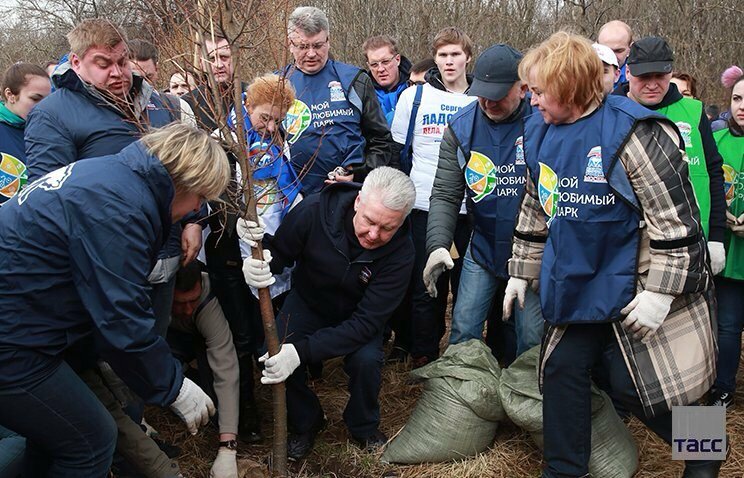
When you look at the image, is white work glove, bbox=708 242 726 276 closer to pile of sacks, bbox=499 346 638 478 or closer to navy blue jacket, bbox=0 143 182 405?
pile of sacks, bbox=499 346 638 478

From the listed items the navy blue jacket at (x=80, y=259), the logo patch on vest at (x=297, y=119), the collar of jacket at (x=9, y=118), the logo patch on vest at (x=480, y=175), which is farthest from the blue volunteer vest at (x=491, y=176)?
the collar of jacket at (x=9, y=118)

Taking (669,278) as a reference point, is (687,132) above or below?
above

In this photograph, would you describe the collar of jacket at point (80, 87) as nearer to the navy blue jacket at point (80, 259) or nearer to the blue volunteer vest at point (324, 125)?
the navy blue jacket at point (80, 259)

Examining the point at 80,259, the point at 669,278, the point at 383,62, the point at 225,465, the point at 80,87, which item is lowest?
the point at 225,465

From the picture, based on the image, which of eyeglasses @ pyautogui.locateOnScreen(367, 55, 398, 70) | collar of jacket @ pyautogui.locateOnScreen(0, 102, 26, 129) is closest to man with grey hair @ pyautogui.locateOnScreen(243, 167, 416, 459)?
collar of jacket @ pyautogui.locateOnScreen(0, 102, 26, 129)

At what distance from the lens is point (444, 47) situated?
4430 mm

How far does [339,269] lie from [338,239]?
0.51ft

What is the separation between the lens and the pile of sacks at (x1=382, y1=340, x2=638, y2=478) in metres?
3.25

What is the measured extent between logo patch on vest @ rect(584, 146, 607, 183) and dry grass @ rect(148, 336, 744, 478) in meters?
1.54

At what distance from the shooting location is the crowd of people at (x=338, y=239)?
2.34 metres

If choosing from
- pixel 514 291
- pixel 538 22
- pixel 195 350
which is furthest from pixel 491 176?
pixel 538 22

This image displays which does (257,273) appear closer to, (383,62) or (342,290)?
(342,290)

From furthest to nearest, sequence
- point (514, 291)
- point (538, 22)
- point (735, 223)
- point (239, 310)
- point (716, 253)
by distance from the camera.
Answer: point (538, 22) < point (239, 310) < point (735, 223) < point (716, 253) < point (514, 291)

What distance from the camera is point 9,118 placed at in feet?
12.3
